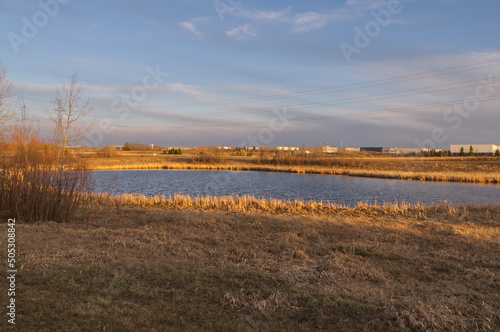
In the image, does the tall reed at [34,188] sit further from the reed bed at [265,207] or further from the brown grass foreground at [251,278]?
the reed bed at [265,207]

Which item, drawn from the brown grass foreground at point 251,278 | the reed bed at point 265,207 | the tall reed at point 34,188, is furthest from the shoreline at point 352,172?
the brown grass foreground at point 251,278

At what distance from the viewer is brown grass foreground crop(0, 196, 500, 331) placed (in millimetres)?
4984

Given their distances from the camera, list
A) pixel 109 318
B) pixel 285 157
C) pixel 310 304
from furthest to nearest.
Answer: pixel 285 157 → pixel 310 304 → pixel 109 318

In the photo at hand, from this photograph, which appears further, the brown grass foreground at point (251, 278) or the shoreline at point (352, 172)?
the shoreline at point (352, 172)

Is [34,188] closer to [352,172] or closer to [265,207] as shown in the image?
[265,207]

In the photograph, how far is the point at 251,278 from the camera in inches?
263

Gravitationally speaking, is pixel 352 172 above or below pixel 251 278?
above

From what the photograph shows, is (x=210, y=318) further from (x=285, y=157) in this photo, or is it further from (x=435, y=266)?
(x=285, y=157)

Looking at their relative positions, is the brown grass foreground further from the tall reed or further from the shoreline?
the shoreline

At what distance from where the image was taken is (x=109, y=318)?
482cm

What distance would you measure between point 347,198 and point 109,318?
22925 millimetres

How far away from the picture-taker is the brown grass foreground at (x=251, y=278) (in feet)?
16.4

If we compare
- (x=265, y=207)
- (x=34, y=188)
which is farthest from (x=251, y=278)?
(x=265, y=207)

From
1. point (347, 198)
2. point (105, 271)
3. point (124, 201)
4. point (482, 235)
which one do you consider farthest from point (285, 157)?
point (105, 271)
